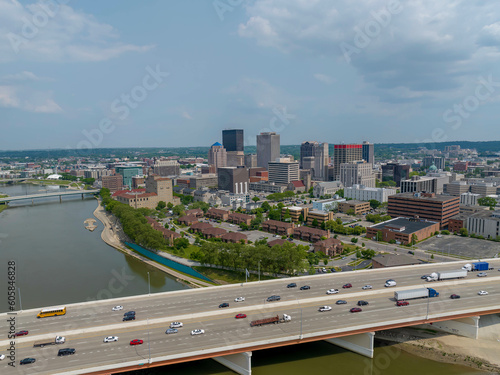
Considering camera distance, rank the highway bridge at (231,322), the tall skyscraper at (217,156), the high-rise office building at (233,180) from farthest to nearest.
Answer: the tall skyscraper at (217,156) < the high-rise office building at (233,180) < the highway bridge at (231,322)

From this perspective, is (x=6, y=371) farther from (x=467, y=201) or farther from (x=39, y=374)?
(x=467, y=201)

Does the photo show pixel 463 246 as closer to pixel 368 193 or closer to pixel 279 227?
pixel 279 227

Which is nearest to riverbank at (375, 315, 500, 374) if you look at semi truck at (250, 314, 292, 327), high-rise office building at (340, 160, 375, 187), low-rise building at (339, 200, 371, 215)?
semi truck at (250, 314, 292, 327)

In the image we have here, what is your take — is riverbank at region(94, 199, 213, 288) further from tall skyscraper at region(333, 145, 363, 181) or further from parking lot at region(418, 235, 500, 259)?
tall skyscraper at region(333, 145, 363, 181)

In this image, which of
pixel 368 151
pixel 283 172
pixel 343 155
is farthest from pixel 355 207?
pixel 368 151

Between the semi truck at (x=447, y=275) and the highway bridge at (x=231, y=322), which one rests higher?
the semi truck at (x=447, y=275)

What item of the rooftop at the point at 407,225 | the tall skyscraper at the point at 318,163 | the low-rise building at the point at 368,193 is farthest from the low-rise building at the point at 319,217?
the tall skyscraper at the point at 318,163

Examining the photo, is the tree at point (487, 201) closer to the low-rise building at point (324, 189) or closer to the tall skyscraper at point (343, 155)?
the low-rise building at point (324, 189)
